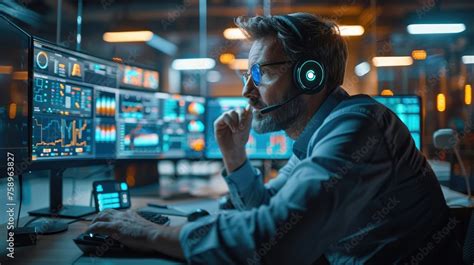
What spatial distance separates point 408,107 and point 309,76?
3.68ft

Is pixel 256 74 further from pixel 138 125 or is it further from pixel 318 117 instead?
pixel 138 125

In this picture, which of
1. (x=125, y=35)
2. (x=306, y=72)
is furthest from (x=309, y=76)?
(x=125, y=35)

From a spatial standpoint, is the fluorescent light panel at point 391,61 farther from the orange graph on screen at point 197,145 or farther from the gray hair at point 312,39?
the gray hair at point 312,39

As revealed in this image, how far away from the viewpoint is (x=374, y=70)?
5957mm

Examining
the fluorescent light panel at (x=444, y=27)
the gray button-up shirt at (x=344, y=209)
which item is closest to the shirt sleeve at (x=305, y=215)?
the gray button-up shirt at (x=344, y=209)

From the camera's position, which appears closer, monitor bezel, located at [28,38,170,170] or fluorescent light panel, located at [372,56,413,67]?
monitor bezel, located at [28,38,170,170]

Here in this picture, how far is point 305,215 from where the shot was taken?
0.62 m

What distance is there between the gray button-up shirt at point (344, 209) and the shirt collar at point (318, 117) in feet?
0.14

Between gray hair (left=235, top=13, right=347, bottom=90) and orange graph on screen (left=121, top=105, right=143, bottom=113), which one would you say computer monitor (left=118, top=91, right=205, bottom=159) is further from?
gray hair (left=235, top=13, right=347, bottom=90)

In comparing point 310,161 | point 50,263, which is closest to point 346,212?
point 310,161

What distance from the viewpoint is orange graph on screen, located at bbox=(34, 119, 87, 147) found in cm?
126

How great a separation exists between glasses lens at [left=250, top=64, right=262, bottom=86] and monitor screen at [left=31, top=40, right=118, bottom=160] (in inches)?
29.2

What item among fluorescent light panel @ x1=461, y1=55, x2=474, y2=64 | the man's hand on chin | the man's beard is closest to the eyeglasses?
the man's beard

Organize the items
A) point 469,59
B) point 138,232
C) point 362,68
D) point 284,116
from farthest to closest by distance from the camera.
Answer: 1. point 362,68
2. point 469,59
3. point 284,116
4. point 138,232
